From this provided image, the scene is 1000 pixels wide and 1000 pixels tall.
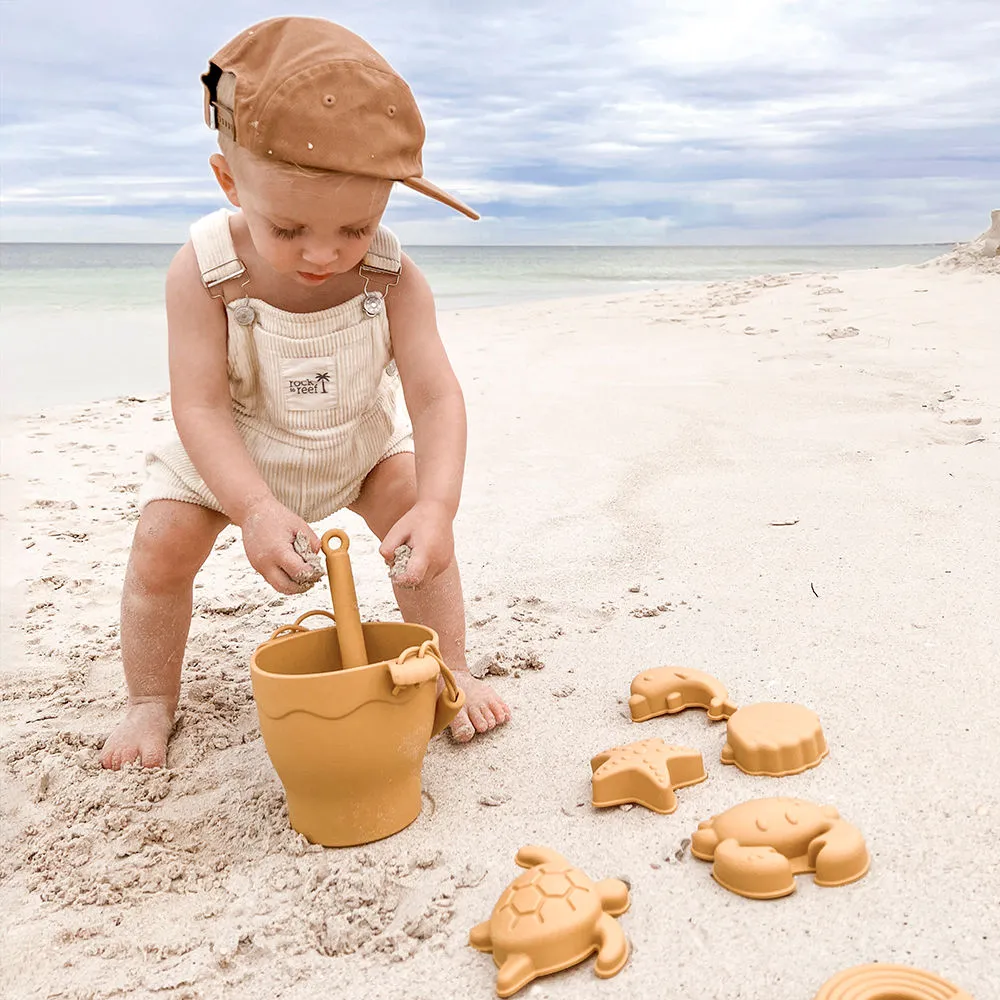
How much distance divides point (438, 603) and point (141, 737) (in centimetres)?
51

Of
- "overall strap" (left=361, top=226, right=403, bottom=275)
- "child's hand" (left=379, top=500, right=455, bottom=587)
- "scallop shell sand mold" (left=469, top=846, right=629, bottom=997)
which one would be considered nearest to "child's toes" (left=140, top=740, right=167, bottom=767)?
"child's hand" (left=379, top=500, right=455, bottom=587)

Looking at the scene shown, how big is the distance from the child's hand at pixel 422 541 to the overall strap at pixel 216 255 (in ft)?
1.52

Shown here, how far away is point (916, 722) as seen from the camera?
148 cm

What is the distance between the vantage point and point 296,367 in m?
1.68

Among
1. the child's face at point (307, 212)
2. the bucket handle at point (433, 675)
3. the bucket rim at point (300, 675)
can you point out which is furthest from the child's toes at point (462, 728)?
the child's face at point (307, 212)

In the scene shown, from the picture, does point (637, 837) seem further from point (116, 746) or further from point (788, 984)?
point (116, 746)

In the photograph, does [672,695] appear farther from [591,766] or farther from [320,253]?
[320,253]

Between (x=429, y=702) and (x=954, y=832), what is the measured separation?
65 cm

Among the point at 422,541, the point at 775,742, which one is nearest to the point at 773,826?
the point at 775,742

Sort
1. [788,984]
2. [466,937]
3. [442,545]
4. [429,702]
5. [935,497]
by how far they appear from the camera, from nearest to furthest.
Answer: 1. [788,984]
2. [466,937]
3. [429,702]
4. [442,545]
5. [935,497]

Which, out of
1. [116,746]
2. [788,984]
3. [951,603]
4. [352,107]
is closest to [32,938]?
[116,746]

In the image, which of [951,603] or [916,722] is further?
[951,603]

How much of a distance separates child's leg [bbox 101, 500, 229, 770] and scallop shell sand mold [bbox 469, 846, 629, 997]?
2.54 ft

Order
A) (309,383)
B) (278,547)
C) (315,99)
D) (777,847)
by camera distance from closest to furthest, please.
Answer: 1. (777,847)
2. (315,99)
3. (278,547)
4. (309,383)
